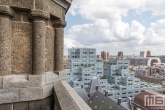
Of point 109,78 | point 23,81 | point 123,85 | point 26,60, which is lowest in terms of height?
point 123,85

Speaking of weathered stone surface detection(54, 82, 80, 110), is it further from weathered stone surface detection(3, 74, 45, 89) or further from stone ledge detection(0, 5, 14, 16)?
stone ledge detection(0, 5, 14, 16)

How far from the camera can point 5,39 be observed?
277 cm

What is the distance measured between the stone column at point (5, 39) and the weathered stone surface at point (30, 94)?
0.47 metres

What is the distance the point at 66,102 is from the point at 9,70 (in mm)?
1295

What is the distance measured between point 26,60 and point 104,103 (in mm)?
21883

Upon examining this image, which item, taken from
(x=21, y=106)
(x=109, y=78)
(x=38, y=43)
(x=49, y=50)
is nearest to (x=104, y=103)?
(x=49, y=50)

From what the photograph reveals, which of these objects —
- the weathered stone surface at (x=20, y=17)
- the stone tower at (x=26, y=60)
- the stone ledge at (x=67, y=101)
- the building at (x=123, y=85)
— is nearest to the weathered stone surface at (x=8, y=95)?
the stone tower at (x=26, y=60)

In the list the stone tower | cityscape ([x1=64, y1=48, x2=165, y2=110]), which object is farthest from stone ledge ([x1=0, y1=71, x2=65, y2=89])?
cityscape ([x1=64, y1=48, x2=165, y2=110])

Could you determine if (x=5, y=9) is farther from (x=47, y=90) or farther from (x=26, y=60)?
(x=47, y=90)

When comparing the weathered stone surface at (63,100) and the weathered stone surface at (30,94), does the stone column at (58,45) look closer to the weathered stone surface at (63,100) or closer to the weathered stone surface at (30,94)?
the weathered stone surface at (63,100)

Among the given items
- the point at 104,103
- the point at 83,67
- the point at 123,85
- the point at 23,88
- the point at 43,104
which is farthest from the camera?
the point at 83,67

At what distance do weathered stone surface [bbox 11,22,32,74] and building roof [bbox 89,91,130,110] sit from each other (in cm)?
1878

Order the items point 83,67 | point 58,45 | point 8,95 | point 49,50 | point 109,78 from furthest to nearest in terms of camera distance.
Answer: point 109,78 → point 83,67 → point 58,45 → point 49,50 → point 8,95

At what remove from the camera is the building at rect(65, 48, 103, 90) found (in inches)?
1998
